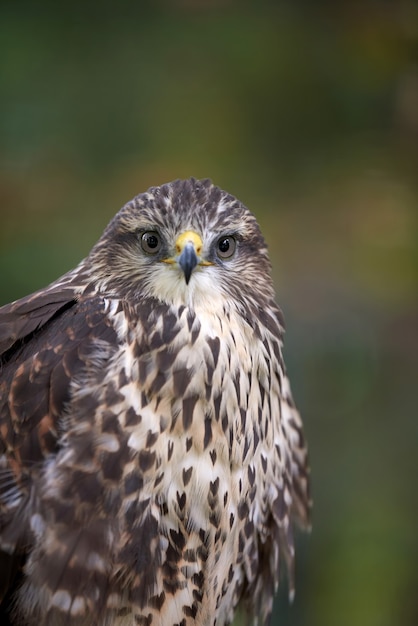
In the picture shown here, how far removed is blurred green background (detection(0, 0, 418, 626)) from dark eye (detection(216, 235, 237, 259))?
2.28 metres

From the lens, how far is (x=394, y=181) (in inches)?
197

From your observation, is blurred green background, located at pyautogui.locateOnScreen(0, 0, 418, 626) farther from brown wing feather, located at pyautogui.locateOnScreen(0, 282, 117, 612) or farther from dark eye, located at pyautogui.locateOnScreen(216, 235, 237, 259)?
brown wing feather, located at pyautogui.locateOnScreen(0, 282, 117, 612)

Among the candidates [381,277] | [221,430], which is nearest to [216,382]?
[221,430]

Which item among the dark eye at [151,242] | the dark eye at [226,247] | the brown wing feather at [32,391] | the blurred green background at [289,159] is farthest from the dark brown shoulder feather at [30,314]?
the blurred green background at [289,159]

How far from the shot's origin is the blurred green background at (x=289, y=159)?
4.57 metres

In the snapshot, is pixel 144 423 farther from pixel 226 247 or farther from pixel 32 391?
pixel 226 247

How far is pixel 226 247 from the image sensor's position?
2.21 metres

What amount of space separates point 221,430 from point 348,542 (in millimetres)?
2571

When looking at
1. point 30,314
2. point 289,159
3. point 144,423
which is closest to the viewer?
point 144,423

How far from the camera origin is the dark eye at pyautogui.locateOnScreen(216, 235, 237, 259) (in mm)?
2197

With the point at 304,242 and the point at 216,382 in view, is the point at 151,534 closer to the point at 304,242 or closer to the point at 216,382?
the point at 216,382

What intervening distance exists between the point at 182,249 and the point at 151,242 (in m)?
0.12

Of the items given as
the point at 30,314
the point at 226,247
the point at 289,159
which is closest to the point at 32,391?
Result: the point at 30,314

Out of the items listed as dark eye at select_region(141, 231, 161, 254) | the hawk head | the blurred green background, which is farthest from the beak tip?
the blurred green background
